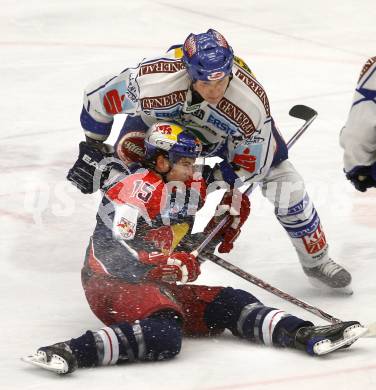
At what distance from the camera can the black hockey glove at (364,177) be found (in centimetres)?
427

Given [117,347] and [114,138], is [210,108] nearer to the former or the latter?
[117,347]

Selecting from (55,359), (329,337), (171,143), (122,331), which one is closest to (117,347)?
(122,331)

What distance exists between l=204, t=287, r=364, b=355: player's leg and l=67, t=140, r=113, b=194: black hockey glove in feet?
3.06

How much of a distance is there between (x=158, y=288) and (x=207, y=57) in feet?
2.82

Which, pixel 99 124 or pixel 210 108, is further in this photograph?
pixel 99 124

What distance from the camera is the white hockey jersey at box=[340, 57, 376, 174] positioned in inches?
162

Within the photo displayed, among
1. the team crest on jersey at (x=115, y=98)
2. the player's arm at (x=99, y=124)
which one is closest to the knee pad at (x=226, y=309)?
the player's arm at (x=99, y=124)

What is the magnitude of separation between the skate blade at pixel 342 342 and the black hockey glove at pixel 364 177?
1.62 ft

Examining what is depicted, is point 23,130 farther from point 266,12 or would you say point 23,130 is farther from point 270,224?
point 266,12

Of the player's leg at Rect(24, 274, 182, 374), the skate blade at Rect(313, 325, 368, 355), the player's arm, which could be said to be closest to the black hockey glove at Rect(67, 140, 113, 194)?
the player's arm

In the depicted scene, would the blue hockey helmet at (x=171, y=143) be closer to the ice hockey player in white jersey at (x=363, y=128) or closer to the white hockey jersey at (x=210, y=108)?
the white hockey jersey at (x=210, y=108)

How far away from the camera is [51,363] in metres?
3.99

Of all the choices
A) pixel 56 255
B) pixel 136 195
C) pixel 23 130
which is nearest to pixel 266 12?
pixel 23 130

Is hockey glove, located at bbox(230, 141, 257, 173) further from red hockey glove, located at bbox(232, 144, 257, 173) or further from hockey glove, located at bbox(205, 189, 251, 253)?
hockey glove, located at bbox(205, 189, 251, 253)
